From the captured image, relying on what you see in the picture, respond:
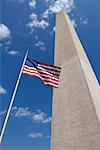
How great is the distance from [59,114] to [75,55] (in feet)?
10.7

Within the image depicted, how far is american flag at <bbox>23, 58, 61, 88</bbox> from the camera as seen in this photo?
14602 millimetres

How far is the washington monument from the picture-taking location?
1470 cm

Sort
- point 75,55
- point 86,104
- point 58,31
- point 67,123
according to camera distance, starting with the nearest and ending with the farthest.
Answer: point 86,104, point 67,123, point 75,55, point 58,31

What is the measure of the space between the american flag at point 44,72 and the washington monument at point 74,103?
1411mm

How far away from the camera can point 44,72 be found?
15.5 metres

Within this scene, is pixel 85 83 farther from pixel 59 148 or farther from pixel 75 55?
pixel 59 148

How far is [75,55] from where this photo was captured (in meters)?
17.5

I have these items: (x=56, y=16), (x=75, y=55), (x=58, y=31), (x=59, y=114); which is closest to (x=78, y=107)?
(x=59, y=114)

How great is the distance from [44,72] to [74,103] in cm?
223

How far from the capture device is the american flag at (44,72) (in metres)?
14.6

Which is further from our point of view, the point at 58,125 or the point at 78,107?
the point at 58,125

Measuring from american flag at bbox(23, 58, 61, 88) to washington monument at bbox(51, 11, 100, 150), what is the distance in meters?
1.41

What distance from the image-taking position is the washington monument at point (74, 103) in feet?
48.2

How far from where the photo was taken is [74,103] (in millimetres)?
16172
